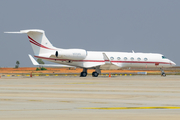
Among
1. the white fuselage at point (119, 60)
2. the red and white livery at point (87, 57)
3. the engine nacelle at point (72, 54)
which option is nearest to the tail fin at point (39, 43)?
the red and white livery at point (87, 57)

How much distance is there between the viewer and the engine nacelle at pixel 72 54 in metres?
40.1

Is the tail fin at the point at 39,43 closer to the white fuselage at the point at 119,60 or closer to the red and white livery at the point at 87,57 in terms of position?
the red and white livery at the point at 87,57

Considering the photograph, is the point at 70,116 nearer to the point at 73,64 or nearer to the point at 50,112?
the point at 50,112

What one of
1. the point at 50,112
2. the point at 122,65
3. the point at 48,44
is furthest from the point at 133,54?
the point at 50,112

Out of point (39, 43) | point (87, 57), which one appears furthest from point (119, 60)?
point (39, 43)

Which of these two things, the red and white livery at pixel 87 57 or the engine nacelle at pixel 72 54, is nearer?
the engine nacelle at pixel 72 54

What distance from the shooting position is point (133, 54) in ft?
147

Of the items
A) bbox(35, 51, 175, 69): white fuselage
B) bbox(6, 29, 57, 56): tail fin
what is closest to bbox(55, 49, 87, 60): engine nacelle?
bbox(35, 51, 175, 69): white fuselage

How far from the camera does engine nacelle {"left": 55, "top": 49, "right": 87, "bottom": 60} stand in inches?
1580

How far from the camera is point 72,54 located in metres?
40.7

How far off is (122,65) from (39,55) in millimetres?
11707

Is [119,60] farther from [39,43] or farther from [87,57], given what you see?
[39,43]

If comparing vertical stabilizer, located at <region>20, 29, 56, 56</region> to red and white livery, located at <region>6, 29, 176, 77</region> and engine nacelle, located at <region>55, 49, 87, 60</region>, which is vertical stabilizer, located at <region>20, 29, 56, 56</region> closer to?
red and white livery, located at <region>6, 29, 176, 77</region>

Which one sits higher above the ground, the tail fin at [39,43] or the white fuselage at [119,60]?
the tail fin at [39,43]
